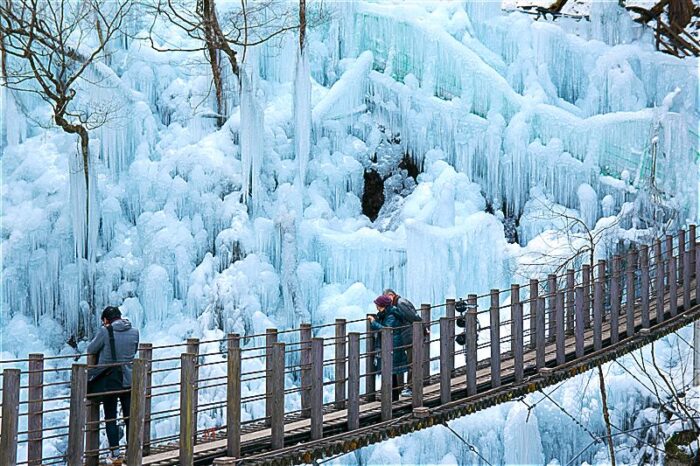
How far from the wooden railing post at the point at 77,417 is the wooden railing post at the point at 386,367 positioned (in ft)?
7.36

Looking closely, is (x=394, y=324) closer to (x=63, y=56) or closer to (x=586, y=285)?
(x=586, y=285)

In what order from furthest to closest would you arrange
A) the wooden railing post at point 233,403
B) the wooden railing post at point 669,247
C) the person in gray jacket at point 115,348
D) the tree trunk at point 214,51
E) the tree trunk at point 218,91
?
1. the tree trunk at point 218,91
2. the tree trunk at point 214,51
3. the wooden railing post at point 669,247
4. the person in gray jacket at point 115,348
5. the wooden railing post at point 233,403

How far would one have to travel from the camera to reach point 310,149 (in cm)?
1620

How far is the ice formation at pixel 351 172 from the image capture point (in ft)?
48.5

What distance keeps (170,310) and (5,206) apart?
2.72m

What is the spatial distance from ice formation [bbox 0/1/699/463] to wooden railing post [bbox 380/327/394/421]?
20.7 ft

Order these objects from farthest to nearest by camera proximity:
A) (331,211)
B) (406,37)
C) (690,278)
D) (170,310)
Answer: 1. (406,37)
2. (331,211)
3. (170,310)
4. (690,278)

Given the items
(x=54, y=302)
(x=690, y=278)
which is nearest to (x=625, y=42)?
(x=690, y=278)

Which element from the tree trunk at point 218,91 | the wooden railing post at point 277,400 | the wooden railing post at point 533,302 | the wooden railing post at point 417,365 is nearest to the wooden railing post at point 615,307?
the wooden railing post at point 533,302

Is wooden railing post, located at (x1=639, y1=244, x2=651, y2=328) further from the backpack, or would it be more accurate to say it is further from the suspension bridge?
the backpack

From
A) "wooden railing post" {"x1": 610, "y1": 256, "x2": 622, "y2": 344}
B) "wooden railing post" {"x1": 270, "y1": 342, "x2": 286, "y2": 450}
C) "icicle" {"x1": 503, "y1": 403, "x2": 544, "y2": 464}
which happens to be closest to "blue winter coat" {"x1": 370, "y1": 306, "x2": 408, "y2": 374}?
"wooden railing post" {"x1": 270, "y1": 342, "x2": 286, "y2": 450}

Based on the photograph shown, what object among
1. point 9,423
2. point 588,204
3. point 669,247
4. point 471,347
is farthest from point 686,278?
point 9,423

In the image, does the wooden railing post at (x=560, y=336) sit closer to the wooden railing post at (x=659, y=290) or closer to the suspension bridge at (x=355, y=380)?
the suspension bridge at (x=355, y=380)

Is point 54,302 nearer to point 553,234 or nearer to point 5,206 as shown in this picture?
point 5,206
